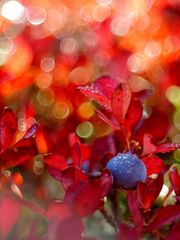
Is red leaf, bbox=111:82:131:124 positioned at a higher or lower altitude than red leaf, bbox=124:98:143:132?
higher

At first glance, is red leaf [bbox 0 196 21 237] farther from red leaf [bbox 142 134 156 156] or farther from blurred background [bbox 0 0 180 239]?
red leaf [bbox 142 134 156 156]

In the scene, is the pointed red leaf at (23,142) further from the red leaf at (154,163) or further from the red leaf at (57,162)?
the red leaf at (154,163)

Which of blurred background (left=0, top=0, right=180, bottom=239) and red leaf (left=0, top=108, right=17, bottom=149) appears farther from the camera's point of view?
blurred background (left=0, top=0, right=180, bottom=239)

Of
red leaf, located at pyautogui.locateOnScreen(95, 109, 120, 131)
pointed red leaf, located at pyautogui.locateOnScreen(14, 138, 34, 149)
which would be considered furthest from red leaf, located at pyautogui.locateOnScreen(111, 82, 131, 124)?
pointed red leaf, located at pyautogui.locateOnScreen(14, 138, 34, 149)

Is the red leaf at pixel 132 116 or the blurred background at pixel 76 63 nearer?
the red leaf at pixel 132 116

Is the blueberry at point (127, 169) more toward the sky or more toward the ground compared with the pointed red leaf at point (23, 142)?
more toward the ground

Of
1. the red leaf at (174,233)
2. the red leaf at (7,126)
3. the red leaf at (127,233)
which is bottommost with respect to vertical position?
the red leaf at (174,233)

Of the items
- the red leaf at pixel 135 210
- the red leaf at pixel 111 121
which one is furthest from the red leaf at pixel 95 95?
the red leaf at pixel 135 210
